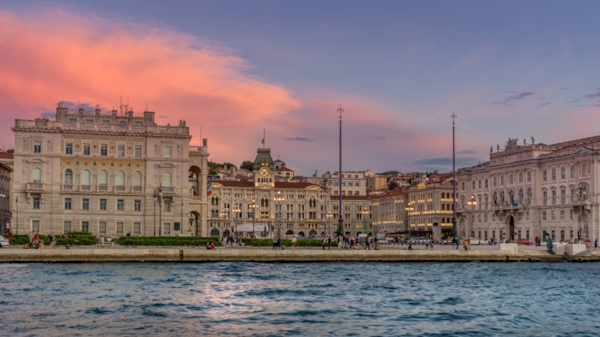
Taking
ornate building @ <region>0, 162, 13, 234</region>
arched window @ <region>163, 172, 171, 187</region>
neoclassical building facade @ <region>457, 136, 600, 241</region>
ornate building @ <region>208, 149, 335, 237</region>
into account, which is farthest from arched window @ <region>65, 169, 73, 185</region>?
ornate building @ <region>208, 149, 335, 237</region>

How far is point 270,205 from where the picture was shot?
16275cm

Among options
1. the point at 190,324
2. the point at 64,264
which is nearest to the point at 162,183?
the point at 64,264

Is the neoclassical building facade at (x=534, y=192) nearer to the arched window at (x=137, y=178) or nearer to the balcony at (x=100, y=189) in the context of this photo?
the arched window at (x=137, y=178)

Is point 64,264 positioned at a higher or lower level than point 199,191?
lower

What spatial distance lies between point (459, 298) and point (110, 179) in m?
50.9

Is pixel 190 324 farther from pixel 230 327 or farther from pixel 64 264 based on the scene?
pixel 64 264

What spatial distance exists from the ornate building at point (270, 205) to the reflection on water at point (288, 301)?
10218cm

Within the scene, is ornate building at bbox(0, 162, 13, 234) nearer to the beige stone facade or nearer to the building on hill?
the beige stone facade

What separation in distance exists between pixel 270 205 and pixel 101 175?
82.6 m

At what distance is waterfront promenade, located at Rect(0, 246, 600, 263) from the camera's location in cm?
5828

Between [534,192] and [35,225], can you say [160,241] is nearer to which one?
[35,225]

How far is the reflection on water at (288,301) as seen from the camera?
2912 centimetres

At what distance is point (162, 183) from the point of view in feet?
271

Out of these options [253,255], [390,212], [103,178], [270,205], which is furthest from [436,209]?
[253,255]
